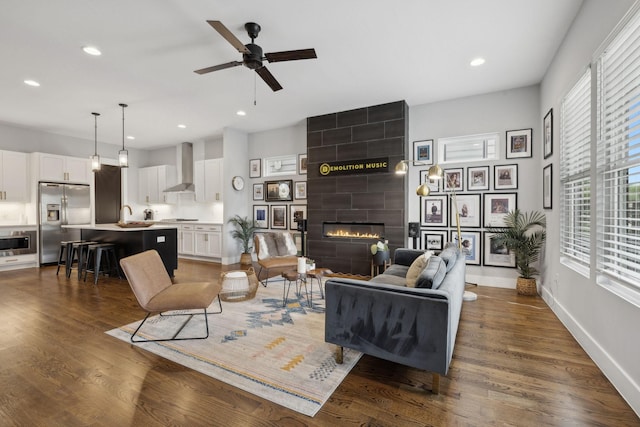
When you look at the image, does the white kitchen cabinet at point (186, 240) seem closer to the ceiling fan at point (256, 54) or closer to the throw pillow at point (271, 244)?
the throw pillow at point (271, 244)

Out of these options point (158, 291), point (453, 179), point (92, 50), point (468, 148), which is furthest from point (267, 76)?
point (468, 148)

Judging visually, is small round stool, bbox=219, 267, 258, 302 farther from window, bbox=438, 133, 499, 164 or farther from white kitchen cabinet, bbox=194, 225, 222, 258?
window, bbox=438, 133, 499, 164

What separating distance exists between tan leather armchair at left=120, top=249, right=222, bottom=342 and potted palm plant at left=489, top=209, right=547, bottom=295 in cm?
406

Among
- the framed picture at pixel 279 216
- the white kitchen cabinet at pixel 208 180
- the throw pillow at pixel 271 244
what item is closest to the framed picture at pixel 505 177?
the throw pillow at pixel 271 244

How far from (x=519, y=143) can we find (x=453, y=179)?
105cm

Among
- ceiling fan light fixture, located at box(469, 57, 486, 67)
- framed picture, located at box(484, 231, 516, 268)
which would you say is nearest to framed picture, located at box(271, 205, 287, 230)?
framed picture, located at box(484, 231, 516, 268)

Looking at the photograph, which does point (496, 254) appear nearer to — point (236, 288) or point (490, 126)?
point (490, 126)

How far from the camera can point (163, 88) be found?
4477 millimetres

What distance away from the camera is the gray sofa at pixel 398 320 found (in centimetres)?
190

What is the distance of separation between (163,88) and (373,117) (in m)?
3.46

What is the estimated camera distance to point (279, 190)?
6820 mm

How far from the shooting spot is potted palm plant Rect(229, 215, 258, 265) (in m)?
6.81

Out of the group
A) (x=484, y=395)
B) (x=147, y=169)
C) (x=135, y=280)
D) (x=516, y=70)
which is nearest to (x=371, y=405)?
(x=484, y=395)

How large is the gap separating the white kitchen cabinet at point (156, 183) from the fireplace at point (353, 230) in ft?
16.4
